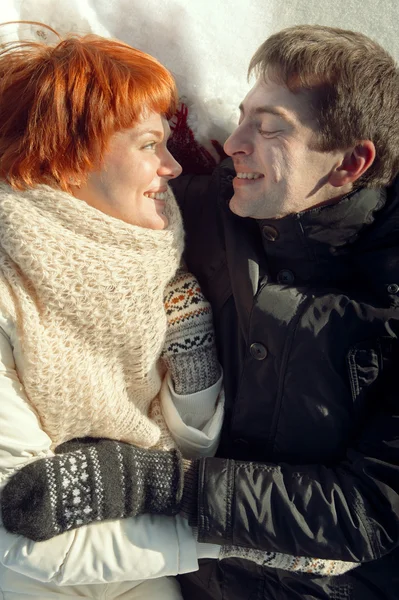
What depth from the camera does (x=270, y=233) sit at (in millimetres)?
1645

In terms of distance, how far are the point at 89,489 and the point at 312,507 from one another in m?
0.55

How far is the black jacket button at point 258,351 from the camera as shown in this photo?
158 cm

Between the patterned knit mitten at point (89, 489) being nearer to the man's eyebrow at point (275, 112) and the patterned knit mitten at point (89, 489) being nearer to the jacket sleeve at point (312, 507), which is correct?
the jacket sleeve at point (312, 507)

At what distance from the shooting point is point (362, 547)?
1.45 metres

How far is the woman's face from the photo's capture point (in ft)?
5.04

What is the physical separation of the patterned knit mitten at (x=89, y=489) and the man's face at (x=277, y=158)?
0.72m

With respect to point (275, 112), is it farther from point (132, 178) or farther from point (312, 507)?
point (312, 507)

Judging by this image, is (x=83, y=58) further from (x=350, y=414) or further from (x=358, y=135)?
(x=350, y=414)

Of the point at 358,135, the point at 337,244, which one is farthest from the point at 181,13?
the point at 337,244

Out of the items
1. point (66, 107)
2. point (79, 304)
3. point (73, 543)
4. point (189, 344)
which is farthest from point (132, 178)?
point (73, 543)

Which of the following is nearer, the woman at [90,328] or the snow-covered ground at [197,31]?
the woman at [90,328]

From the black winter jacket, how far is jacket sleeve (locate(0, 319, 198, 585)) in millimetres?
116

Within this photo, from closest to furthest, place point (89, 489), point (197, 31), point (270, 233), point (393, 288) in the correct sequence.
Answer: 1. point (89, 489)
2. point (393, 288)
3. point (270, 233)
4. point (197, 31)

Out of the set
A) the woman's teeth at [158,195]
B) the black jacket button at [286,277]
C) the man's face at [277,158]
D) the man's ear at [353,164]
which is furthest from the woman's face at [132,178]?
the man's ear at [353,164]
